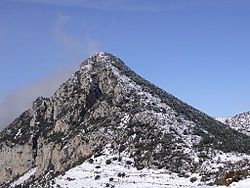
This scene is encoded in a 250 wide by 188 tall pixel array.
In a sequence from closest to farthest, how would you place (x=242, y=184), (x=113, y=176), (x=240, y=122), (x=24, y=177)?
(x=242, y=184), (x=113, y=176), (x=24, y=177), (x=240, y=122)

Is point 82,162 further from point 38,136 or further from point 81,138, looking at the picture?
point 38,136

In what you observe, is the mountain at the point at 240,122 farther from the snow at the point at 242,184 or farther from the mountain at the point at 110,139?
the snow at the point at 242,184

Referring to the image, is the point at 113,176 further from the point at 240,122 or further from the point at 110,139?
the point at 240,122

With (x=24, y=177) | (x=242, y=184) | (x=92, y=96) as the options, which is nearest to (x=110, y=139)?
(x=92, y=96)

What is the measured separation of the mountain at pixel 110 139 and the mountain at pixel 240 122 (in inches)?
1030

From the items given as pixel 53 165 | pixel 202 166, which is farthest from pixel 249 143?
pixel 53 165

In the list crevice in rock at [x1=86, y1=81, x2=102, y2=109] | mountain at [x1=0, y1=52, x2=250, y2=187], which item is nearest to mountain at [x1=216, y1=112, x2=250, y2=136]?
mountain at [x1=0, y1=52, x2=250, y2=187]

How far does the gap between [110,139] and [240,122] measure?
64705 mm

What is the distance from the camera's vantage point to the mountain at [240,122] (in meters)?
142

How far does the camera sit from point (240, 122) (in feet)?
500

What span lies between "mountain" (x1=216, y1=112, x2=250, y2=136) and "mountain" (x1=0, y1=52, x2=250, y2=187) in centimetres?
2616

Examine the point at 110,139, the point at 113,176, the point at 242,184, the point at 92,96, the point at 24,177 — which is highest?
the point at 92,96

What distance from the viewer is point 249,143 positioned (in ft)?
357

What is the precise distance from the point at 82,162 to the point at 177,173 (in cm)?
1988
